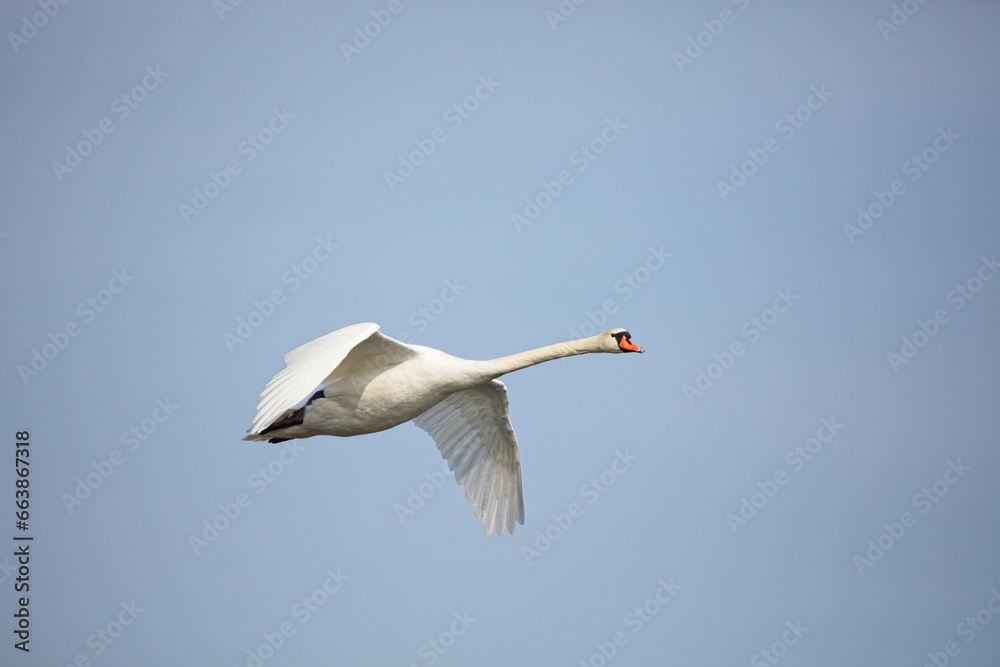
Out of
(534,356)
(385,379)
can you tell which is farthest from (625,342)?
(385,379)

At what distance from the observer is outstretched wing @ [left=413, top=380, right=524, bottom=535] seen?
2033 cm

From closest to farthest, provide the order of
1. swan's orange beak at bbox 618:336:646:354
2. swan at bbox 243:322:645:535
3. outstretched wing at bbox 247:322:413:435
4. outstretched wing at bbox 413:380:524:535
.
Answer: outstretched wing at bbox 247:322:413:435 < swan at bbox 243:322:645:535 < swan's orange beak at bbox 618:336:646:354 < outstretched wing at bbox 413:380:524:535

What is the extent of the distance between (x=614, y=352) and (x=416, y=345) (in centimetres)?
272

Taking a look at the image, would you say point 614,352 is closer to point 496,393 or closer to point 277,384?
point 496,393

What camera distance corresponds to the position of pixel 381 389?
1731 cm

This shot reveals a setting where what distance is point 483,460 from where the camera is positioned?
67.3ft

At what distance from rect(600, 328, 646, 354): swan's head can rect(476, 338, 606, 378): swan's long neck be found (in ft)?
0.70

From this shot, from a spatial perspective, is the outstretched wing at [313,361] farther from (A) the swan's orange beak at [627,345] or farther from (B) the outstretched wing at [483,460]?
(B) the outstretched wing at [483,460]

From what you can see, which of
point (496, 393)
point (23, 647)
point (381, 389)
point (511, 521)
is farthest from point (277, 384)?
point (23, 647)

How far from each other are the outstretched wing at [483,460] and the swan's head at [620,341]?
334cm

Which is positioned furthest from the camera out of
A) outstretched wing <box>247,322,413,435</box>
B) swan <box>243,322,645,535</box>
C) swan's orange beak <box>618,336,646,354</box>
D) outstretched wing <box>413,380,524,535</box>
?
outstretched wing <box>413,380,524,535</box>

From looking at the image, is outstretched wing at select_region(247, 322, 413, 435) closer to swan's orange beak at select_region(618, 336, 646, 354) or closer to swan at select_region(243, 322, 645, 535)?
swan at select_region(243, 322, 645, 535)

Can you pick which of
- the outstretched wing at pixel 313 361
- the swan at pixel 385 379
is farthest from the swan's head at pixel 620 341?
the outstretched wing at pixel 313 361

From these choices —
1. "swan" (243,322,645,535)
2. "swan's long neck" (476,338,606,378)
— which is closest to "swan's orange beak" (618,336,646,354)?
"swan" (243,322,645,535)
